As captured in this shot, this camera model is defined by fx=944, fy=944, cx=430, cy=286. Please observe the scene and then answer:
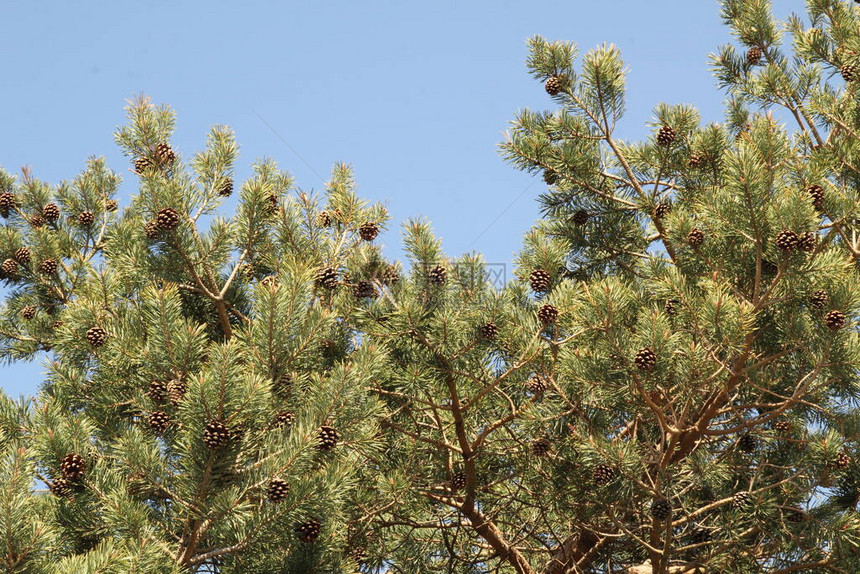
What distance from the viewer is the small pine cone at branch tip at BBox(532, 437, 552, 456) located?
13.5 feet

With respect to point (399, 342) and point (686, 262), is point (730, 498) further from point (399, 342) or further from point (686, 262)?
point (399, 342)

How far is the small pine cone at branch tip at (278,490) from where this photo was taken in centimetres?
313

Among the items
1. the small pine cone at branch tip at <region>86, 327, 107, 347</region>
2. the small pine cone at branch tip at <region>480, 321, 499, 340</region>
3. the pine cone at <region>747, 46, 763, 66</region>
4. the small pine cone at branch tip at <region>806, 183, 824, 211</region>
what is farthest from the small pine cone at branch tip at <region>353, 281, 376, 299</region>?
the pine cone at <region>747, 46, 763, 66</region>

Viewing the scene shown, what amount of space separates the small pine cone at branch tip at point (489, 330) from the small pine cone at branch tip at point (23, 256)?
277 centimetres

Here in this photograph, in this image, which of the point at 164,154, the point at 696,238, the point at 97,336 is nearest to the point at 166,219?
the point at 97,336

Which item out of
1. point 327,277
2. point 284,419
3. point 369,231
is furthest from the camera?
point 369,231

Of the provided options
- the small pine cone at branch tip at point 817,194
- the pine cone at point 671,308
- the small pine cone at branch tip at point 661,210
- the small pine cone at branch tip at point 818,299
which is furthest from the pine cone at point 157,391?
the small pine cone at branch tip at point 817,194

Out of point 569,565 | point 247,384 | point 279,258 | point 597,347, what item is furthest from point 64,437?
point 569,565

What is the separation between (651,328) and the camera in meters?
3.65

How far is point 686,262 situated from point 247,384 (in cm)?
231

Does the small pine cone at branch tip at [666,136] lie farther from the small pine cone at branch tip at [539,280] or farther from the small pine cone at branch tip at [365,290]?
the small pine cone at branch tip at [365,290]

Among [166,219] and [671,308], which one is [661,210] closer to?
[671,308]

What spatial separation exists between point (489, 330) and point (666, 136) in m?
2.06

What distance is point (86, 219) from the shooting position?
5.68 metres
